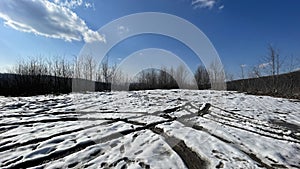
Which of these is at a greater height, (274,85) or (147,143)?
(274,85)

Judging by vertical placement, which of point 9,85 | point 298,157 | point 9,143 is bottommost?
point 298,157

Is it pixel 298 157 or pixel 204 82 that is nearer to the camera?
pixel 298 157

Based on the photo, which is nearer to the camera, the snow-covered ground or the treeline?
the snow-covered ground

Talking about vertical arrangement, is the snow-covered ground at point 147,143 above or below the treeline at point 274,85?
below

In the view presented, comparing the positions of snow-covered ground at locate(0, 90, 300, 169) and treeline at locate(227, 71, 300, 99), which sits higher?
treeline at locate(227, 71, 300, 99)

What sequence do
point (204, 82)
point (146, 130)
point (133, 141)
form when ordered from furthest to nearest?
1. point (204, 82)
2. point (146, 130)
3. point (133, 141)

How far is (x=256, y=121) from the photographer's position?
13.1ft

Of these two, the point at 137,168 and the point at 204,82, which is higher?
the point at 204,82

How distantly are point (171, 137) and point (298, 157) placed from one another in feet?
5.84

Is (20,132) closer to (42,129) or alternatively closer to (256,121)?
(42,129)

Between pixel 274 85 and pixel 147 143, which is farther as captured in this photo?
pixel 274 85

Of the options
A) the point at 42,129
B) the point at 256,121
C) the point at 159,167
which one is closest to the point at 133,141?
the point at 159,167

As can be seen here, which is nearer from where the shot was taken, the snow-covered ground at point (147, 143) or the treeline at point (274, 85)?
the snow-covered ground at point (147, 143)

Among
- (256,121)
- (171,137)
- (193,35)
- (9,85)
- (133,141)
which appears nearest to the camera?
(133,141)
